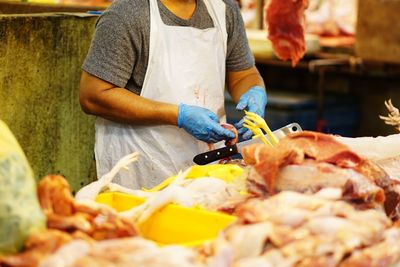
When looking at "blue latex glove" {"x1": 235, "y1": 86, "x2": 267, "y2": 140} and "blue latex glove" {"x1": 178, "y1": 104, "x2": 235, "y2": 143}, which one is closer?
"blue latex glove" {"x1": 178, "y1": 104, "x2": 235, "y2": 143}

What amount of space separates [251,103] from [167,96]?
47 centimetres

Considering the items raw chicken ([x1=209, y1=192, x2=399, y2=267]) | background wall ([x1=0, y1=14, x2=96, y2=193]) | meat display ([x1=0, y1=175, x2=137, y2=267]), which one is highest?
meat display ([x1=0, y1=175, x2=137, y2=267])

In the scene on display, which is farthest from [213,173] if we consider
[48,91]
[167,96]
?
[48,91]

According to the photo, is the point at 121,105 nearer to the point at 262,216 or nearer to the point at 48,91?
the point at 48,91

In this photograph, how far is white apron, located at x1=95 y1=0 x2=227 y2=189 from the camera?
4188mm

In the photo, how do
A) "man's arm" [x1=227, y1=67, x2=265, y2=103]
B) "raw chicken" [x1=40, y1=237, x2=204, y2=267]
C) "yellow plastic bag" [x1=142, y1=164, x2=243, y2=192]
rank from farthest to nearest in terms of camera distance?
1. "man's arm" [x1=227, y1=67, x2=265, y2=103]
2. "yellow plastic bag" [x1=142, y1=164, x2=243, y2=192]
3. "raw chicken" [x1=40, y1=237, x2=204, y2=267]

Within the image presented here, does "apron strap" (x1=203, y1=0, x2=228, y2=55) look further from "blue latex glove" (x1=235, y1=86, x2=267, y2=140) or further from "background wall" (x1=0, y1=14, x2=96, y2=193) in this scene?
"background wall" (x1=0, y1=14, x2=96, y2=193)

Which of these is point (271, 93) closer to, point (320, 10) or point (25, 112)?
point (320, 10)

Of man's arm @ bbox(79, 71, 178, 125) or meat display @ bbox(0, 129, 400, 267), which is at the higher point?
meat display @ bbox(0, 129, 400, 267)

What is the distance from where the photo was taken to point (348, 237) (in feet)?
7.85

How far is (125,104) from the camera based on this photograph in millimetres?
4055

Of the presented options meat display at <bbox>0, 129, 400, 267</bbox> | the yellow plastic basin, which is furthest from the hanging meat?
the yellow plastic basin

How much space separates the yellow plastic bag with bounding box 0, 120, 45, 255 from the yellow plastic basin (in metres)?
0.52

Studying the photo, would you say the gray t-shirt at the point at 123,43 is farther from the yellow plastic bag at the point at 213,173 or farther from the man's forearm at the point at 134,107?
the yellow plastic bag at the point at 213,173
